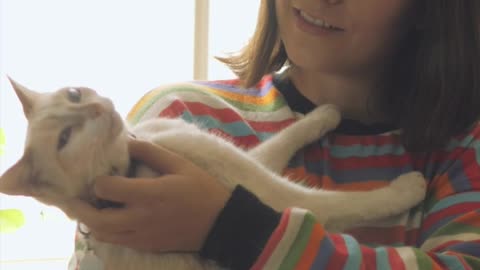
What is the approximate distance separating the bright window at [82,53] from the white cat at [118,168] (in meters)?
0.99

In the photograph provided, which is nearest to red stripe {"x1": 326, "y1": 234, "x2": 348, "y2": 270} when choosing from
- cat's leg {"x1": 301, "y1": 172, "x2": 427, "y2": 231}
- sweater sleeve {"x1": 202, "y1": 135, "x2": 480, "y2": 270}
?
sweater sleeve {"x1": 202, "y1": 135, "x2": 480, "y2": 270}

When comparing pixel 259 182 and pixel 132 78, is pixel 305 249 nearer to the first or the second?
pixel 259 182

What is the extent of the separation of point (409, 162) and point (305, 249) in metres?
0.36

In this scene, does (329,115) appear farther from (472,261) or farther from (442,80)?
(472,261)

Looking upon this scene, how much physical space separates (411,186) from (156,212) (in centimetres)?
43

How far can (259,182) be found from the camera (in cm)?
78

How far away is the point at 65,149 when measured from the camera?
69 centimetres

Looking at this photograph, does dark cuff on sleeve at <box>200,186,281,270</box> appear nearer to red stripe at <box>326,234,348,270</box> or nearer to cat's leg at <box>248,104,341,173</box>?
red stripe at <box>326,234,348,270</box>

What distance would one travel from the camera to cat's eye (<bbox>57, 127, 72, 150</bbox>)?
0.70 meters

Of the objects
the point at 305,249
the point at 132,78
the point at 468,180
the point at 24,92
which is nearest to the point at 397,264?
the point at 305,249

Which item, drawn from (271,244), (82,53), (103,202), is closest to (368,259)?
(271,244)

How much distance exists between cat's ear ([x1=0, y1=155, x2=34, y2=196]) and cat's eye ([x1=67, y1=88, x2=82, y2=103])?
11 centimetres

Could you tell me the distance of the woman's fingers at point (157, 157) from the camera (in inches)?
28.0

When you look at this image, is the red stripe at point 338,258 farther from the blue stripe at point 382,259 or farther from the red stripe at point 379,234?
the red stripe at point 379,234
